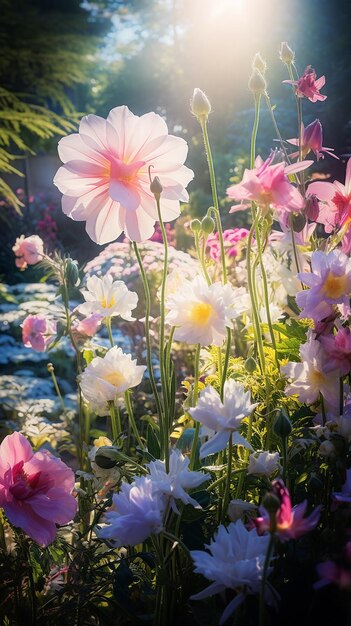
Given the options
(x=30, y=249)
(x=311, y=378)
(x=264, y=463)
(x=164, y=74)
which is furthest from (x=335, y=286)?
(x=164, y=74)

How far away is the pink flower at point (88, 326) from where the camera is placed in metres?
1.50

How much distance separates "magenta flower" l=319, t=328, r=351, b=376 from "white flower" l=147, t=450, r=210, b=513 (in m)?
0.24

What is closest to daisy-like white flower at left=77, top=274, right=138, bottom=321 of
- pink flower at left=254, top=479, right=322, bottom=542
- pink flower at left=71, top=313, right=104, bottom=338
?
pink flower at left=71, top=313, right=104, bottom=338

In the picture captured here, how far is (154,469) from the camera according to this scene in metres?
0.87

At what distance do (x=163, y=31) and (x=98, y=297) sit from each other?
1709 cm

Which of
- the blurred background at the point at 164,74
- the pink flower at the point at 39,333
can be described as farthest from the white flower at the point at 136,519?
the blurred background at the point at 164,74

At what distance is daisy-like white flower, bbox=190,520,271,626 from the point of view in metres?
0.69

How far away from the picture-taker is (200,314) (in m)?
0.88

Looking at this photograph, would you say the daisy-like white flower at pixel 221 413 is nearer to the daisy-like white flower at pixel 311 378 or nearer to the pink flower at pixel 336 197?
the daisy-like white flower at pixel 311 378

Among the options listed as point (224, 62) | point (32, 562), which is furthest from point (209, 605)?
point (224, 62)

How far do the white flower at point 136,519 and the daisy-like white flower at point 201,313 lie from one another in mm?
216

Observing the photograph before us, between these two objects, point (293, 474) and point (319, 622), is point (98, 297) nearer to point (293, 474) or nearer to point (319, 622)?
point (293, 474)

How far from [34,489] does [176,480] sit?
254 mm

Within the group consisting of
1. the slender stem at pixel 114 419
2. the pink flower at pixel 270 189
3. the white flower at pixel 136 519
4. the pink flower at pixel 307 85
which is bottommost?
the white flower at pixel 136 519
